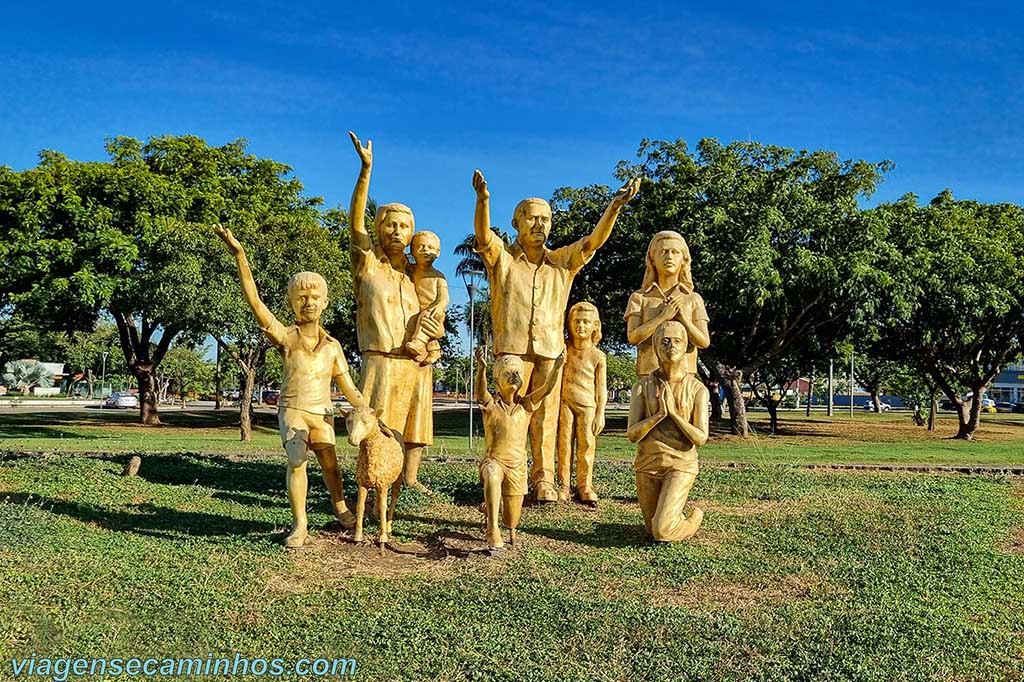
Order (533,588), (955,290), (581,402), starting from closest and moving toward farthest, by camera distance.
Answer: (533,588)
(581,402)
(955,290)

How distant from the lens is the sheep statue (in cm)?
628

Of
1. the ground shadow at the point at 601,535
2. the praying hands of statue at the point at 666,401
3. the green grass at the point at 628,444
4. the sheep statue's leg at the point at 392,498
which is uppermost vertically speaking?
the praying hands of statue at the point at 666,401

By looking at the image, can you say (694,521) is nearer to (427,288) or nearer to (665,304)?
(665,304)

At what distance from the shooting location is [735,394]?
22.5m

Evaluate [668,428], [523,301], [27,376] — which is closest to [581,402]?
[523,301]

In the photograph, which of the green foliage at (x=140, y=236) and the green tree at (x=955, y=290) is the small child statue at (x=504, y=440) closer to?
the green foliage at (x=140, y=236)

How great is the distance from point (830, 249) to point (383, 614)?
1676 cm

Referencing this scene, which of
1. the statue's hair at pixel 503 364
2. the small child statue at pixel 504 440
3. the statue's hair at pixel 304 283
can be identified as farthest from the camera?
the statue's hair at pixel 503 364

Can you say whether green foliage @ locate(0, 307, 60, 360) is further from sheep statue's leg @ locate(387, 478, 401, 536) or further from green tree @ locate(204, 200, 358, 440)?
sheep statue's leg @ locate(387, 478, 401, 536)

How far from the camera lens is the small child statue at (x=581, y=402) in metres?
8.53

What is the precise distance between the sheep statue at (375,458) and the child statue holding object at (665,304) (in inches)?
97.0

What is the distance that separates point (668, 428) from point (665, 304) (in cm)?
140

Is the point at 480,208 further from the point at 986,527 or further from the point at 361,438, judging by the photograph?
the point at 986,527

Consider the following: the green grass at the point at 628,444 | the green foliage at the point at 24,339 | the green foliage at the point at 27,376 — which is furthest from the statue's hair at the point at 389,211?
the green foliage at the point at 27,376
